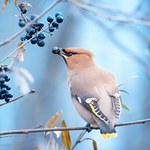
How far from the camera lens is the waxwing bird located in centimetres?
386

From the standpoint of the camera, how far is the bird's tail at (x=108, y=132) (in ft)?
12.2

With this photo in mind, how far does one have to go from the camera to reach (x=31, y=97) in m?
7.12

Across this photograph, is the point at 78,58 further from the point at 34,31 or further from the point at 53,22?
the point at 34,31

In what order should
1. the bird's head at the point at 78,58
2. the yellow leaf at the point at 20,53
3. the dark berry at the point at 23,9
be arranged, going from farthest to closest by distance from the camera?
the bird's head at the point at 78,58
the dark berry at the point at 23,9
the yellow leaf at the point at 20,53

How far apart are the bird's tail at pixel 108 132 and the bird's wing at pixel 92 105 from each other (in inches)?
1.4

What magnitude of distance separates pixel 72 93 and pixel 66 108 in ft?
12.5

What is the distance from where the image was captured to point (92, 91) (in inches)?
159

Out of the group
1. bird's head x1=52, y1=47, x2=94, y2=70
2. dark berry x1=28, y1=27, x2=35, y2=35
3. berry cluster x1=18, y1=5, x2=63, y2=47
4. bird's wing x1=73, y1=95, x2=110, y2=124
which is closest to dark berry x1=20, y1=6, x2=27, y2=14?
berry cluster x1=18, y1=5, x2=63, y2=47

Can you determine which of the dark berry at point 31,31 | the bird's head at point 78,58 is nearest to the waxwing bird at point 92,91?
the bird's head at point 78,58

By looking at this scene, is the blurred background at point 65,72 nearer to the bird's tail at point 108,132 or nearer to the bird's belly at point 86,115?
the bird's belly at point 86,115

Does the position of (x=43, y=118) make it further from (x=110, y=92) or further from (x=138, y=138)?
(x=110, y=92)

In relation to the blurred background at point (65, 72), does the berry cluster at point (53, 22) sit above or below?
below

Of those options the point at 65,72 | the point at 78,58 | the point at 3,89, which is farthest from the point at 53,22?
the point at 65,72

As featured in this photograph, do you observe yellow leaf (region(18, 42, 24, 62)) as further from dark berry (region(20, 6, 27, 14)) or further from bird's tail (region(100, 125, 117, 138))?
bird's tail (region(100, 125, 117, 138))
